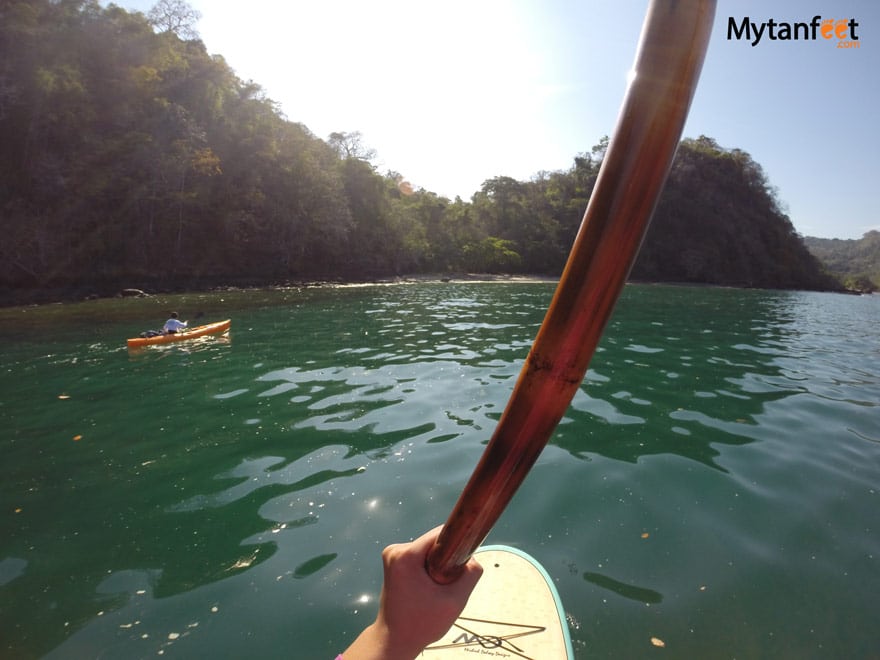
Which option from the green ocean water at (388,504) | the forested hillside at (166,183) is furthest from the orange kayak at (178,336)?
the forested hillside at (166,183)

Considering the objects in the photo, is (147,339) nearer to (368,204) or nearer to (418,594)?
(418,594)

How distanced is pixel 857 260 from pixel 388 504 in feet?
506

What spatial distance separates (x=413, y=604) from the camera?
0.94 m

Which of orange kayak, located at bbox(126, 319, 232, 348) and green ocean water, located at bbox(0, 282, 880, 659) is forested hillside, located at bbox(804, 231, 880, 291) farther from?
orange kayak, located at bbox(126, 319, 232, 348)

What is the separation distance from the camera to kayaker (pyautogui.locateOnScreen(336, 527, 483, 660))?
93cm

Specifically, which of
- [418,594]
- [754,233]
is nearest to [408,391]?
[418,594]

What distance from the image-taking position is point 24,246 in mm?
26156

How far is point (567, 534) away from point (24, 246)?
115 feet

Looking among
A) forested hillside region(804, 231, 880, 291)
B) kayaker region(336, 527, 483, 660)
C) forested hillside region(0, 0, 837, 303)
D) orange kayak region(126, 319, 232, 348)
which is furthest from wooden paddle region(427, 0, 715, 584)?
forested hillside region(804, 231, 880, 291)

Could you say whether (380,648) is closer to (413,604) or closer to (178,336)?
(413,604)

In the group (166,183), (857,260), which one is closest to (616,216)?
(166,183)

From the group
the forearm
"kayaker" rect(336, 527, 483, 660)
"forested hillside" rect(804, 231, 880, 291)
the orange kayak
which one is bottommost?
the orange kayak

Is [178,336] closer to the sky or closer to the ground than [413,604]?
closer to the ground

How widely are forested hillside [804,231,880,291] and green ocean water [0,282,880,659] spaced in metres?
83.1
